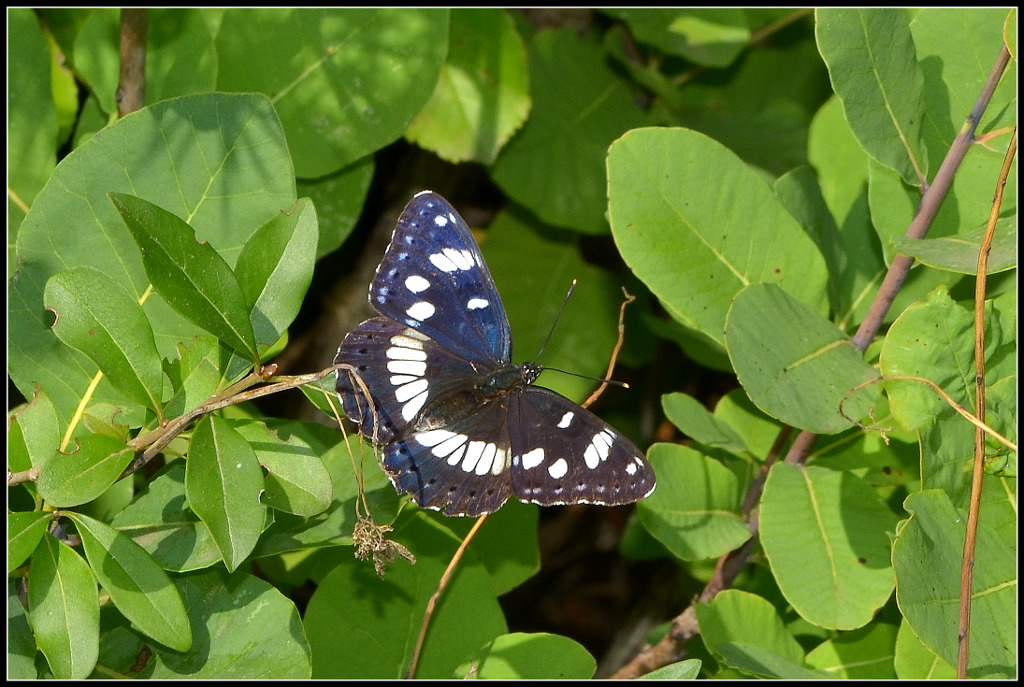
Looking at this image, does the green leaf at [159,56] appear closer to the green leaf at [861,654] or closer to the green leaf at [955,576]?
the green leaf at [955,576]

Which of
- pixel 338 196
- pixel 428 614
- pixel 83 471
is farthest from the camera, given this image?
pixel 338 196

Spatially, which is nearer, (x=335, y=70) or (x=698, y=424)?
(x=698, y=424)

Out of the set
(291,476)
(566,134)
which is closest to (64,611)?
(291,476)

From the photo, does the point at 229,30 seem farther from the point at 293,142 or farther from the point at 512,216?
the point at 512,216

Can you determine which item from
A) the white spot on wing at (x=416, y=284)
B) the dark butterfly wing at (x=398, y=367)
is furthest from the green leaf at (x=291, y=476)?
the white spot on wing at (x=416, y=284)

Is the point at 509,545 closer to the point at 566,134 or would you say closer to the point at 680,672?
the point at 680,672

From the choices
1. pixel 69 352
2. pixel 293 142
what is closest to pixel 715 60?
pixel 293 142
